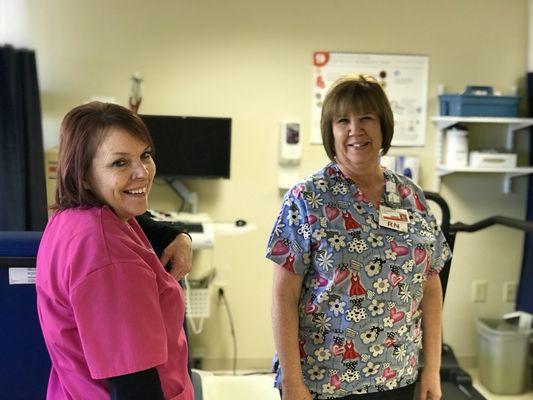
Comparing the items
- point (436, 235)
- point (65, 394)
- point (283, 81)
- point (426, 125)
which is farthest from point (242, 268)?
point (65, 394)

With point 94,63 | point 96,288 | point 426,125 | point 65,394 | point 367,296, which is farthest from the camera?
point 426,125

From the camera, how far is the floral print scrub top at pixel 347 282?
131cm

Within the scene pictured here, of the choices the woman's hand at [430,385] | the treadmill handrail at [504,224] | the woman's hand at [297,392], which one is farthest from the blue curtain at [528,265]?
the woman's hand at [297,392]

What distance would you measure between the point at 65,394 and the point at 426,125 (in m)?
2.76

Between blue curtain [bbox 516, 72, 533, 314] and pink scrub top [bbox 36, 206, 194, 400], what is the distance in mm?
2904

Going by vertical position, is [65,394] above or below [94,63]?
below

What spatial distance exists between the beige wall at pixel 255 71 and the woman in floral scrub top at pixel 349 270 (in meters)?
1.75

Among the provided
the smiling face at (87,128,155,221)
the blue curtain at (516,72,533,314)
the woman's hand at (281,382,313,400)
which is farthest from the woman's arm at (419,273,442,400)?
the blue curtain at (516,72,533,314)

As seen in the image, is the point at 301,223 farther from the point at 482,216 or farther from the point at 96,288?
the point at 482,216

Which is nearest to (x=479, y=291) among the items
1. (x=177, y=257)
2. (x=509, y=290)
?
(x=509, y=290)

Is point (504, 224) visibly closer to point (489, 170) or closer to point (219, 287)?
point (489, 170)

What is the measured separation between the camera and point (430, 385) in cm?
150

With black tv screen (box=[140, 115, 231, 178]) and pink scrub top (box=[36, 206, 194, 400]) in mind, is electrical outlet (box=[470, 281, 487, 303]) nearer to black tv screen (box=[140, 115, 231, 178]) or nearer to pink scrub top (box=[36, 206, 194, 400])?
black tv screen (box=[140, 115, 231, 178])

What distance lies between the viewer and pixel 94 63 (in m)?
2.99
